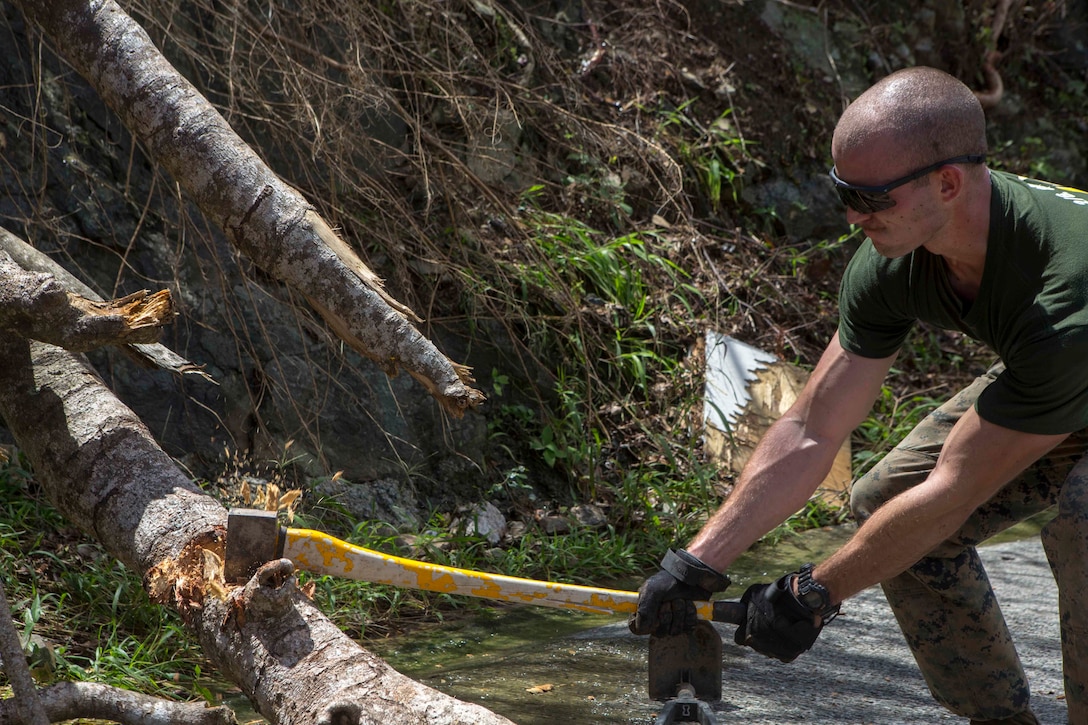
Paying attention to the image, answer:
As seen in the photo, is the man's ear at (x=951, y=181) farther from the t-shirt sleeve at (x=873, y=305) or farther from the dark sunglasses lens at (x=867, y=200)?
the t-shirt sleeve at (x=873, y=305)

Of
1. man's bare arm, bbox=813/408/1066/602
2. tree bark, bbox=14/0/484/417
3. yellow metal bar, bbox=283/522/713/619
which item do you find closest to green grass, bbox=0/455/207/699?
yellow metal bar, bbox=283/522/713/619

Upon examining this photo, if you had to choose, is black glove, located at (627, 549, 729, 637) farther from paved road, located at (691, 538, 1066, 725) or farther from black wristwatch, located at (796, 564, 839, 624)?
paved road, located at (691, 538, 1066, 725)

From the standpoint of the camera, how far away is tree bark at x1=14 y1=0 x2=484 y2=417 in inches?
88.9

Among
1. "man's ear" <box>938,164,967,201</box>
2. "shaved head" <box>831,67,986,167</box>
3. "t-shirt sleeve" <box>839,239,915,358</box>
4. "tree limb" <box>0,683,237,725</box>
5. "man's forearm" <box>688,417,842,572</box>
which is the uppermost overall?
"shaved head" <box>831,67,986,167</box>

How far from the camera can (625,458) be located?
4680 millimetres

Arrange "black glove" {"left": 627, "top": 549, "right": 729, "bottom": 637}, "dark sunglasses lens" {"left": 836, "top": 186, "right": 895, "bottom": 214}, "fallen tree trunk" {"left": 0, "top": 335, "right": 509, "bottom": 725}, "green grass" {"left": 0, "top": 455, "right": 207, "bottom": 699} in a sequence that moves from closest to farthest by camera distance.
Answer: "fallen tree trunk" {"left": 0, "top": 335, "right": 509, "bottom": 725} → "dark sunglasses lens" {"left": 836, "top": 186, "right": 895, "bottom": 214} → "black glove" {"left": 627, "top": 549, "right": 729, "bottom": 637} → "green grass" {"left": 0, "top": 455, "right": 207, "bottom": 699}

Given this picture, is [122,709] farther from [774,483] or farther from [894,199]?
[894,199]

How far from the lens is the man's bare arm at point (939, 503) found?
6.72 ft

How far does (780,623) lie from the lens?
7.16 ft

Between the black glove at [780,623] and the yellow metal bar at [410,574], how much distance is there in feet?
0.95

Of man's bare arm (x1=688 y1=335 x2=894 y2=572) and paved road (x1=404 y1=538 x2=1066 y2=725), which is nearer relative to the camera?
man's bare arm (x1=688 y1=335 x2=894 y2=572)

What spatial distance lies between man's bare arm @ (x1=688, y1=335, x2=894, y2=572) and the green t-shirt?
0.22 m

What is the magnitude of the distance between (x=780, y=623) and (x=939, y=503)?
0.41 m

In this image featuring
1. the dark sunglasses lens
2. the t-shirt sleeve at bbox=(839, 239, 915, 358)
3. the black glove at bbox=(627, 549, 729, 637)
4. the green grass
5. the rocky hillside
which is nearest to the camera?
the dark sunglasses lens
